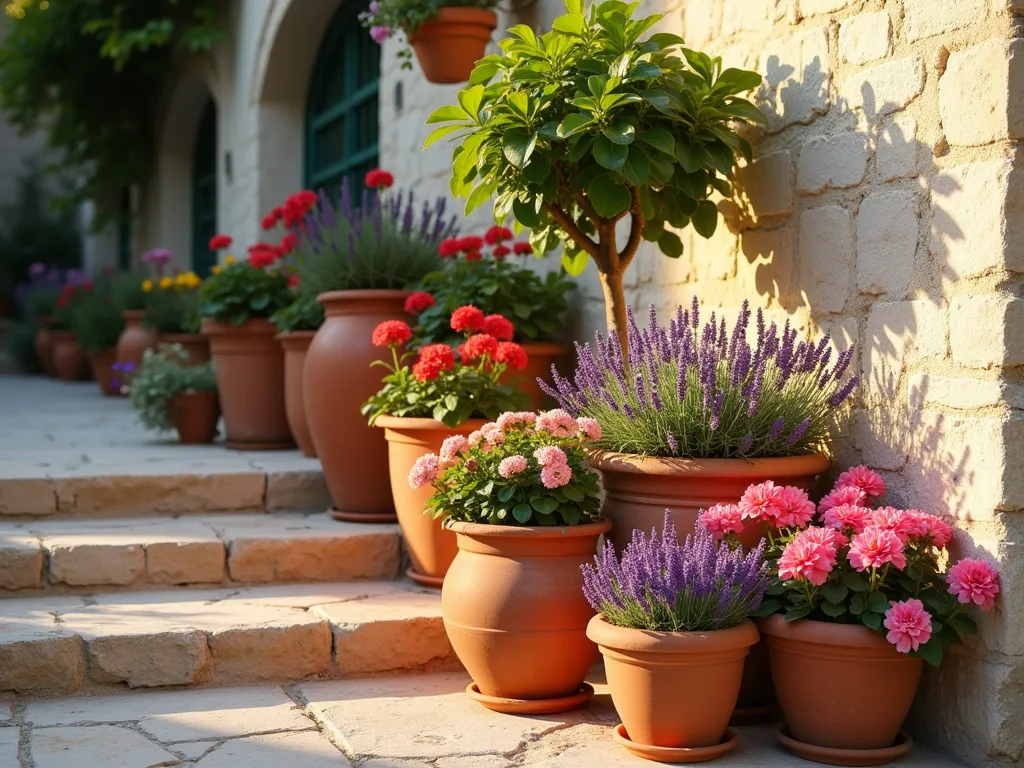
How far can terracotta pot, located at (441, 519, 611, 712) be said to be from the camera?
2.64 metres

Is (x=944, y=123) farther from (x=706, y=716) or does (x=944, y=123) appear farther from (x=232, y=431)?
(x=232, y=431)

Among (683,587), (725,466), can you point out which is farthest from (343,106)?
(683,587)

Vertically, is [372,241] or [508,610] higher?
[372,241]

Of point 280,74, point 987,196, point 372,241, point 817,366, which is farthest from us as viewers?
point 280,74

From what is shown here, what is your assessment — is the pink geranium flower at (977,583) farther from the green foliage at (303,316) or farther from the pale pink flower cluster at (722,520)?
the green foliage at (303,316)

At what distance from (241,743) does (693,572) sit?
3.40 feet

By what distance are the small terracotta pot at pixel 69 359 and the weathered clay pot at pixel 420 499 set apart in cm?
673

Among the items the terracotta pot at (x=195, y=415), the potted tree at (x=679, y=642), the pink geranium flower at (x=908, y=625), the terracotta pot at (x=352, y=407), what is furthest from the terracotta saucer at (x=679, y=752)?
the terracotta pot at (x=195, y=415)

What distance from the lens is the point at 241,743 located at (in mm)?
2453

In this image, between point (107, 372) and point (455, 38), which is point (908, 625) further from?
point (107, 372)

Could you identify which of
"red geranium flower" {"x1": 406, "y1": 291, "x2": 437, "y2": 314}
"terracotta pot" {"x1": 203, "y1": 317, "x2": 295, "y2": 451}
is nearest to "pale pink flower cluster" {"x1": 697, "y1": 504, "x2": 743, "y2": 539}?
"red geranium flower" {"x1": 406, "y1": 291, "x2": 437, "y2": 314}

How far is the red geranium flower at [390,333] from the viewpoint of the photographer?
3410mm

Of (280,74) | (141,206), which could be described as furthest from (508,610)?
(141,206)

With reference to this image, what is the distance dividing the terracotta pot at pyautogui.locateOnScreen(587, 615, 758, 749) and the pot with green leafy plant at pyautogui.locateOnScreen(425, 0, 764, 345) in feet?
3.70
